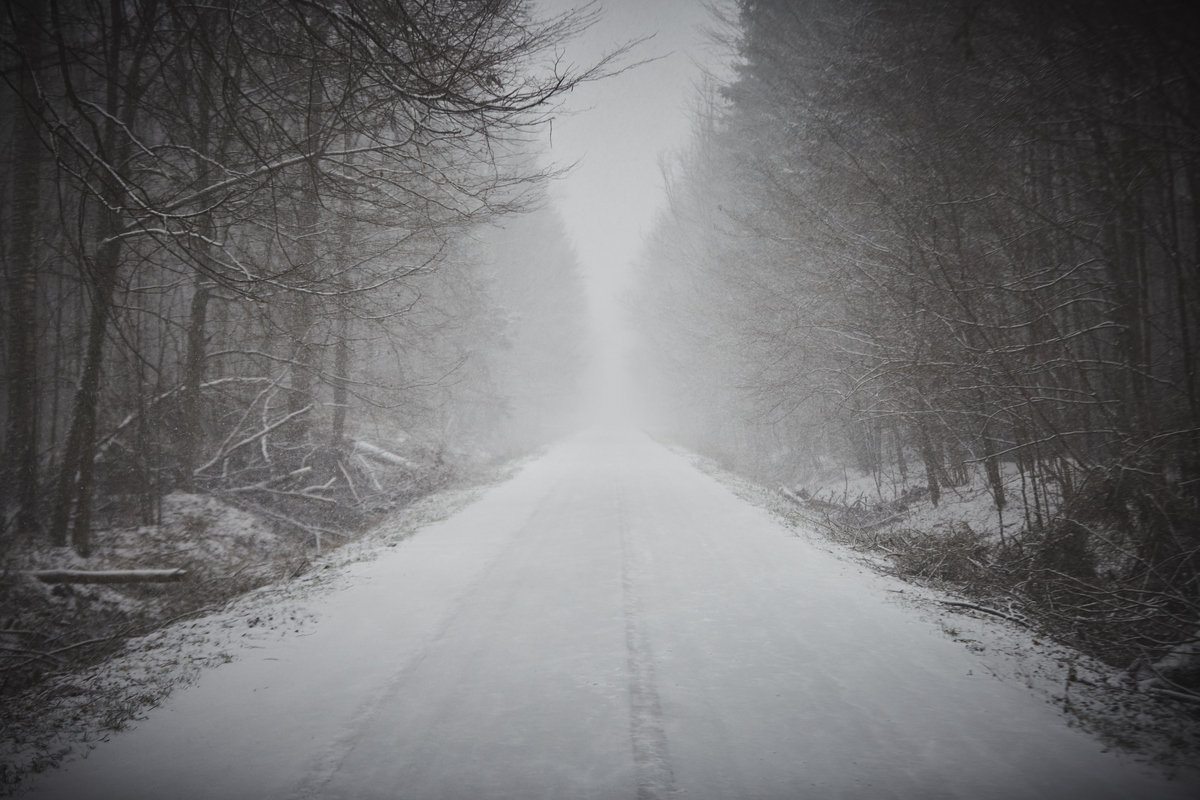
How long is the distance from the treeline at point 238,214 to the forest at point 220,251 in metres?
0.06

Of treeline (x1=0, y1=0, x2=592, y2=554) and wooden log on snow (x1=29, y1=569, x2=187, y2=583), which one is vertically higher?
treeline (x1=0, y1=0, x2=592, y2=554)

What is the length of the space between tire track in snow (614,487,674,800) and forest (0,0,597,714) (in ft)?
12.9

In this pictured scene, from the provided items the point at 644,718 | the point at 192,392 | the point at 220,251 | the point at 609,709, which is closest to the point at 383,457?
the point at 192,392

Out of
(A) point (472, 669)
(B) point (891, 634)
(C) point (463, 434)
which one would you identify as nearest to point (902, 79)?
(B) point (891, 634)

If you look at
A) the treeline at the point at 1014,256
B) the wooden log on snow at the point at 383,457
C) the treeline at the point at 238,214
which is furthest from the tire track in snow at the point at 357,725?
the wooden log on snow at the point at 383,457

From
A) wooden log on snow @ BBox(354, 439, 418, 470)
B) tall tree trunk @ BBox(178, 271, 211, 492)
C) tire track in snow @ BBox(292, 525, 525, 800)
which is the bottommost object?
tire track in snow @ BBox(292, 525, 525, 800)

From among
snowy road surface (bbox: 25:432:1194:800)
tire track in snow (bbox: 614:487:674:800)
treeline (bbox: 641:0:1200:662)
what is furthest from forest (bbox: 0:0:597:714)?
treeline (bbox: 641:0:1200:662)

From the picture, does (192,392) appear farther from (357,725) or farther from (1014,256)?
(1014,256)

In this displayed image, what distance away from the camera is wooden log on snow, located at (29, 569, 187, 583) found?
5969 mm

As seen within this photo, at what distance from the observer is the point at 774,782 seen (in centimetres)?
250

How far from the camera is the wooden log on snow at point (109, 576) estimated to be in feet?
19.6

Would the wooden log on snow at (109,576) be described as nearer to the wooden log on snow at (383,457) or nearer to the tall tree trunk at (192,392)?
the tall tree trunk at (192,392)

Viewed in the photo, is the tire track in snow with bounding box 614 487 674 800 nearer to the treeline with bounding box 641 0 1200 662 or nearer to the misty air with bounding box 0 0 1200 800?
the misty air with bounding box 0 0 1200 800

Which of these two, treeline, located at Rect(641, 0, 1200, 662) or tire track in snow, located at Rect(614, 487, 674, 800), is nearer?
tire track in snow, located at Rect(614, 487, 674, 800)
